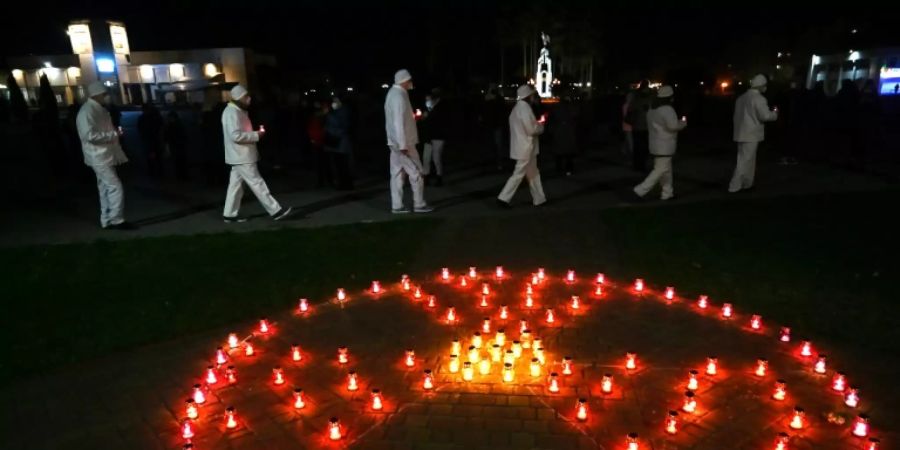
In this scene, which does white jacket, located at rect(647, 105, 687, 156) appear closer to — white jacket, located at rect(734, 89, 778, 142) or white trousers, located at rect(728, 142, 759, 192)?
white jacket, located at rect(734, 89, 778, 142)

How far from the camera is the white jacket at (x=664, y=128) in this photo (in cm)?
962

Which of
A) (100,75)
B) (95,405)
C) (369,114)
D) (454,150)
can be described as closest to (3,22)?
(100,75)

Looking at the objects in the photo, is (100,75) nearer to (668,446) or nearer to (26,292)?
(26,292)

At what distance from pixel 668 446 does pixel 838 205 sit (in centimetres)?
779

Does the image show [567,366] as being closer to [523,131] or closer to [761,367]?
[761,367]

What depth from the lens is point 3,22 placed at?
5184cm

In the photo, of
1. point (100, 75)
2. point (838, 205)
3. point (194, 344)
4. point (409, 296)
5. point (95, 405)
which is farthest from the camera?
point (100, 75)

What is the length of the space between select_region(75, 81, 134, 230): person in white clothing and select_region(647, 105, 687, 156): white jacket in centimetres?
839

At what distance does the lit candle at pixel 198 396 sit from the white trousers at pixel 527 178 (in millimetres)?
6291

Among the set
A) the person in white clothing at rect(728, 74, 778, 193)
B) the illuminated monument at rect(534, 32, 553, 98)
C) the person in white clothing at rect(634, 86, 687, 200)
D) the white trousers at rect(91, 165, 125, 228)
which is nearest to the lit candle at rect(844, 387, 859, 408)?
the person in white clothing at rect(634, 86, 687, 200)

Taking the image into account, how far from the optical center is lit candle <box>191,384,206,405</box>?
4193 mm

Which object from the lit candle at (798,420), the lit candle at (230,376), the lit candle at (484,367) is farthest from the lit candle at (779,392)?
the lit candle at (230,376)

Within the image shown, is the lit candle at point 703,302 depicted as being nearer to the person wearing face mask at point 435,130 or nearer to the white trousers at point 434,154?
the person wearing face mask at point 435,130

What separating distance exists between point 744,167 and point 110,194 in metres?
10.6
